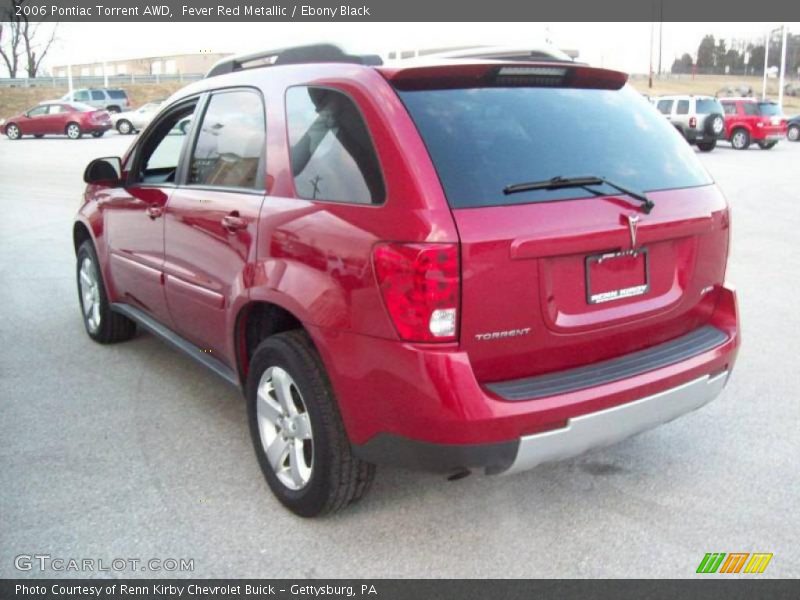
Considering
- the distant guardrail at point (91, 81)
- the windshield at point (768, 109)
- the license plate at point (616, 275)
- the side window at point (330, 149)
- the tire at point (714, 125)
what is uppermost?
the distant guardrail at point (91, 81)

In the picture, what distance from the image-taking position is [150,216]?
4.41 metres

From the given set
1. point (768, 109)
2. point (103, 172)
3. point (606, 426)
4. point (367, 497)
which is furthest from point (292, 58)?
point (768, 109)

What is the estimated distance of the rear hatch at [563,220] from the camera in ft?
8.85

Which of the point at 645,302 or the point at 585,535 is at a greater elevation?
the point at 645,302

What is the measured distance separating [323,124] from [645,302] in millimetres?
1423

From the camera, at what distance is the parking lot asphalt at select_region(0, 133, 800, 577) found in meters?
3.02

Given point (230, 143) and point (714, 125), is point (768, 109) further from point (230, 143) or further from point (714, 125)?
point (230, 143)

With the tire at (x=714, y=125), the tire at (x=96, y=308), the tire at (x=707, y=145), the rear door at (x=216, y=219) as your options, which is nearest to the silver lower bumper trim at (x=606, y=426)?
the rear door at (x=216, y=219)

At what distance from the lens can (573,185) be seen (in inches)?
114

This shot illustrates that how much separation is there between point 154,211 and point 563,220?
97.6 inches

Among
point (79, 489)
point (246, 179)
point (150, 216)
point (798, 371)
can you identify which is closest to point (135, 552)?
point (79, 489)

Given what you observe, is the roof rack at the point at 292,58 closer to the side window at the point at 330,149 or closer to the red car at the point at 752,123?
the side window at the point at 330,149

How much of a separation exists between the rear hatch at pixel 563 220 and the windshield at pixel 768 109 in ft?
85.8
